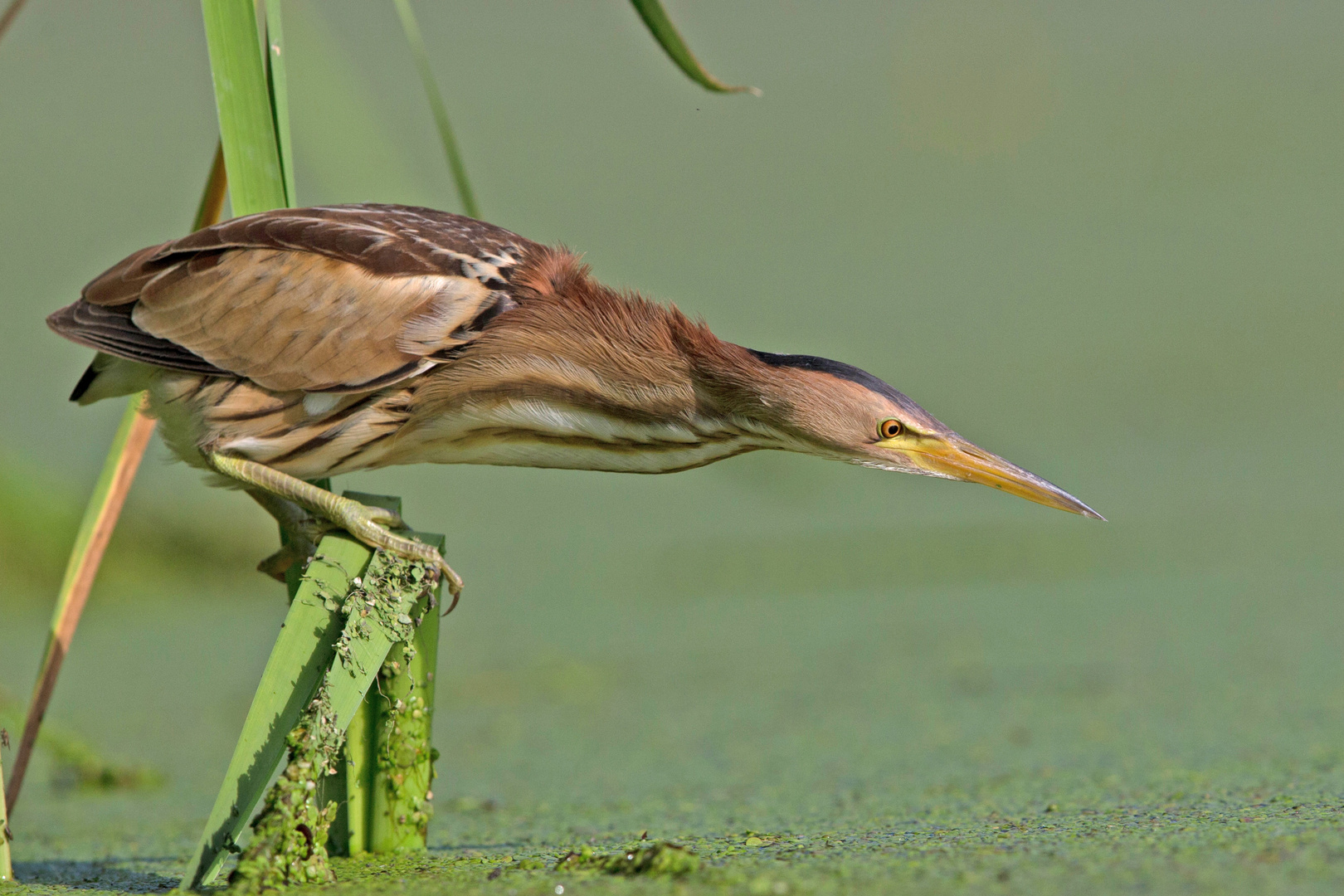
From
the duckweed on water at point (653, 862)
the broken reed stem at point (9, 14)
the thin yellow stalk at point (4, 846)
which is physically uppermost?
the broken reed stem at point (9, 14)

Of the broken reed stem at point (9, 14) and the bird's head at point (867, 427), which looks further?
the broken reed stem at point (9, 14)

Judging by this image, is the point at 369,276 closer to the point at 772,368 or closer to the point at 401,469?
the point at 772,368

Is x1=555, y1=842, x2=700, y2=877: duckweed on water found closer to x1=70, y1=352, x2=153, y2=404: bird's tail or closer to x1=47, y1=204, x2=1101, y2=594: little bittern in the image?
x1=47, y1=204, x2=1101, y2=594: little bittern

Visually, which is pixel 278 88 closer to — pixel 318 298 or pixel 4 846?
pixel 318 298

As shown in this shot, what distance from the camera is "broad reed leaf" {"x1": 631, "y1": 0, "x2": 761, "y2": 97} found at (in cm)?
170

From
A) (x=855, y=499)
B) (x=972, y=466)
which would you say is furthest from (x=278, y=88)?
(x=855, y=499)

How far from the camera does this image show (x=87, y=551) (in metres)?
1.82

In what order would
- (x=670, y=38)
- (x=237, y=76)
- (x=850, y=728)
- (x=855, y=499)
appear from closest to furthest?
(x=237, y=76) < (x=670, y=38) < (x=850, y=728) < (x=855, y=499)

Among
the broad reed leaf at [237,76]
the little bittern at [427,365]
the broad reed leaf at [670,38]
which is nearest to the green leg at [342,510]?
the little bittern at [427,365]

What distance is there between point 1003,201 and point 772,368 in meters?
5.47

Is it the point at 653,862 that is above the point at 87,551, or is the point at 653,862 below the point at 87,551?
below

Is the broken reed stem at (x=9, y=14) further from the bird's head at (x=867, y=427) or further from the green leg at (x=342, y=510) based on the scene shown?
the bird's head at (x=867, y=427)

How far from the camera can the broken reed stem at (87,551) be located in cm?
180

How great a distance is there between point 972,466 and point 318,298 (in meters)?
0.81
